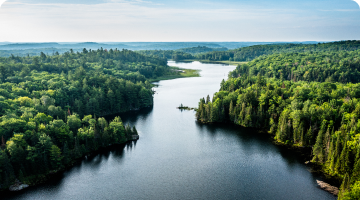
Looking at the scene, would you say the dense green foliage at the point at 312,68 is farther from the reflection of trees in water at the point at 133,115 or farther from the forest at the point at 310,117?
the reflection of trees in water at the point at 133,115

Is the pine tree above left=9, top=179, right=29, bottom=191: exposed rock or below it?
above

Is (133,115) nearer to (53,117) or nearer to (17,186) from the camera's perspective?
(53,117)

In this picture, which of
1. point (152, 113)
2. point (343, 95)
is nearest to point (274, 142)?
point (343, 95)

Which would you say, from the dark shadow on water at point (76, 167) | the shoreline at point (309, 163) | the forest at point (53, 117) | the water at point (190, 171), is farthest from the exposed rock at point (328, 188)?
the forest at point (53, 117)

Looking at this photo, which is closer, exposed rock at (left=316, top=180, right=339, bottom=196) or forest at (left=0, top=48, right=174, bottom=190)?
exposed rock at (left=316, top=180, right=339, bottom=196)

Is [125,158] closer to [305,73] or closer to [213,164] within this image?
[213,164]

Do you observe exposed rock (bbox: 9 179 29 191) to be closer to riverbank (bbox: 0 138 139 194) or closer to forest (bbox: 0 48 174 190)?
riverbank (bbox: 0 138 139 194)

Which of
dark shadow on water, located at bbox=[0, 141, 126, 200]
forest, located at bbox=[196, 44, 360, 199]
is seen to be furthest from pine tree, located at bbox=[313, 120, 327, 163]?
dark shadow on water, located at bbox=[0, 141, 126, 200]
